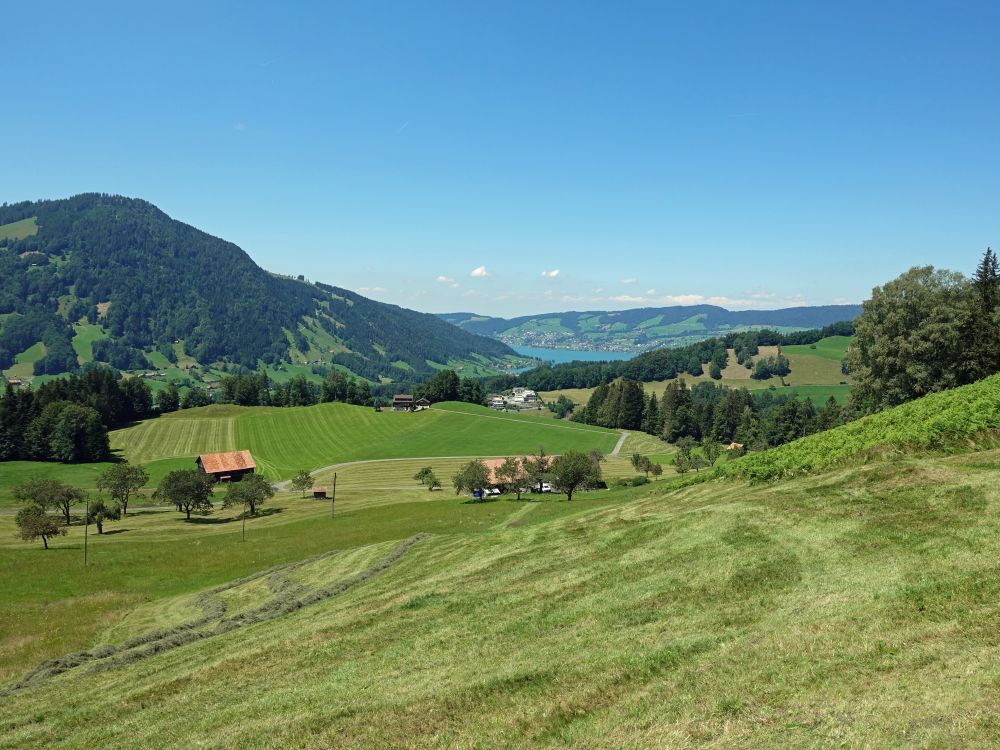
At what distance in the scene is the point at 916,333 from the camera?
5862 cm

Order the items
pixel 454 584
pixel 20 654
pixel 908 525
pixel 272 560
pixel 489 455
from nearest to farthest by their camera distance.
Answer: pixel 908 525 → pixel 454 584 → pixel 20 654 → pixel 272 560 → pixel 489 455

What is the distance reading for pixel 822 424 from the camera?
478 feet

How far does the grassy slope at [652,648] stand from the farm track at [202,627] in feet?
5.14

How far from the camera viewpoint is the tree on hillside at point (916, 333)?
58656 millimetres

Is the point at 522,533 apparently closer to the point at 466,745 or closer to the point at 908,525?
the point at 908,525

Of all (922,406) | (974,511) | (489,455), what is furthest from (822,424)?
(974,511)

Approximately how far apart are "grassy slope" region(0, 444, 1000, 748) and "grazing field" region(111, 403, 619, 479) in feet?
413

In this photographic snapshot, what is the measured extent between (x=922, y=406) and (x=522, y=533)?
28.0 m

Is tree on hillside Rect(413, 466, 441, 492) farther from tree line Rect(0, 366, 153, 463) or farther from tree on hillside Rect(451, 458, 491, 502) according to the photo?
tree line Rect(0, 366, 153, 463)

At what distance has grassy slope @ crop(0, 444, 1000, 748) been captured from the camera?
12.4m

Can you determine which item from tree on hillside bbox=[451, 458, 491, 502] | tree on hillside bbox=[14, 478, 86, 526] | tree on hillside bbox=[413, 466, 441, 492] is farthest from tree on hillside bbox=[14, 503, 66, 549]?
tree on hillside bbox=[413, 466, 441, 492]

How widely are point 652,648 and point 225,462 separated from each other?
138334 mm

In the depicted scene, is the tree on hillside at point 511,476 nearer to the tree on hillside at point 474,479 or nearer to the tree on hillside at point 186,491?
the tree on hillside at point 474,479

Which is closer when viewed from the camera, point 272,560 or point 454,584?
point 454,584
